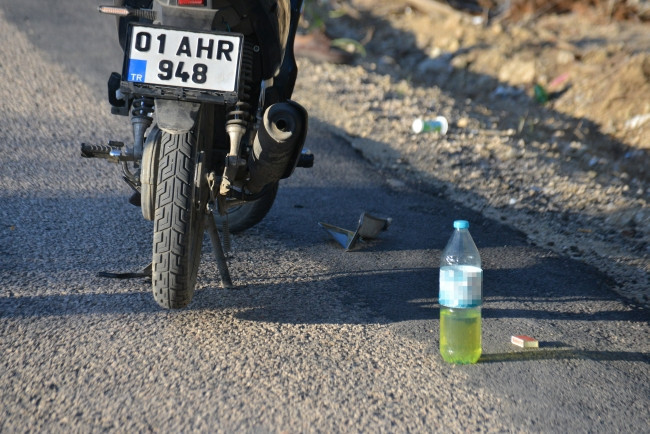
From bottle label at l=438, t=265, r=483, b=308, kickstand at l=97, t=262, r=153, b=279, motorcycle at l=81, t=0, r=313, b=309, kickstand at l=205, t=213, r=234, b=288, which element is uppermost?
motorcycle at l=81, t=0, r=313, b=309

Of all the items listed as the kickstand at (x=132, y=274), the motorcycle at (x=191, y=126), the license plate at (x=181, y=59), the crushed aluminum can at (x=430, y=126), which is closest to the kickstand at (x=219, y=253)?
the motorcycle at (x=191, y=126)

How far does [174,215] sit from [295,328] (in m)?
0.83

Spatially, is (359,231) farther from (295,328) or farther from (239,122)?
(239,122)

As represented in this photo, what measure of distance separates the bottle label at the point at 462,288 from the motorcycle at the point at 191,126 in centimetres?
98

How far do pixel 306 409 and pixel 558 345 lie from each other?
1.41m

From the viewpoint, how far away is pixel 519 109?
9602 mm

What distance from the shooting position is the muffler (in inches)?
143

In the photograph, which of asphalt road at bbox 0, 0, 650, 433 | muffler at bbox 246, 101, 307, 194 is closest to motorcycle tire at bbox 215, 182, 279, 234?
asphalt road at bbox 0, 0, 650, 433

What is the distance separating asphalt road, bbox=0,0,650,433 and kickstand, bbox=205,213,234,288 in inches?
2.9

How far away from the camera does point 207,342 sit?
352 cm

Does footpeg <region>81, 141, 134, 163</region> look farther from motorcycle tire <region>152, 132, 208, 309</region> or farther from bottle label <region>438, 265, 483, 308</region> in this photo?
bottle label <region>438, 265, 483, 308</region>

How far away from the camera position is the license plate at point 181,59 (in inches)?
136

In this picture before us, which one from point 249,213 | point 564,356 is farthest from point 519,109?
point 564,356

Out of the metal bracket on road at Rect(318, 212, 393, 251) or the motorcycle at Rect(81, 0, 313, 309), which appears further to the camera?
the metal bracket on road at Rect(318, 212, 393, 251)
